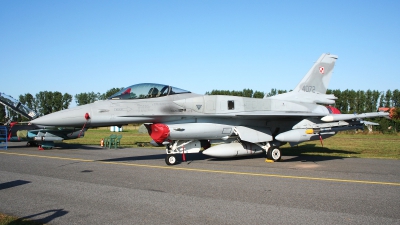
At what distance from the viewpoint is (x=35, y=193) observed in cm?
709

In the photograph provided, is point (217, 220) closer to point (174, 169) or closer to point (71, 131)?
point (174, 169)

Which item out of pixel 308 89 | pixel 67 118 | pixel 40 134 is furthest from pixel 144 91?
pixel 40 134

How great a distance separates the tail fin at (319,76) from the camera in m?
16.0

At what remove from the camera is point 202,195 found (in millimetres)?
6867

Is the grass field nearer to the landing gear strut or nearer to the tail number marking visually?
the tail number marking

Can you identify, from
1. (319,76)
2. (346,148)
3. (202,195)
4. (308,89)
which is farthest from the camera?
(346,148)

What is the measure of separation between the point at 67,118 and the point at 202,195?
5742 millimetres

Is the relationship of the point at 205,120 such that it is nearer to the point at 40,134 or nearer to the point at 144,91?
the point at 144,91

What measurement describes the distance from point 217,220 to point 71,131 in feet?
57.0

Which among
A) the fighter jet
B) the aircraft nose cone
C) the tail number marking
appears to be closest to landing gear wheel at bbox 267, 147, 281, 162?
the fighter jet

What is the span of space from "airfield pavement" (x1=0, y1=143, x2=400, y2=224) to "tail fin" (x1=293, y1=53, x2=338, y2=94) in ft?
19.9

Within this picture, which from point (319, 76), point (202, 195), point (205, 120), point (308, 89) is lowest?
point (202, 195)

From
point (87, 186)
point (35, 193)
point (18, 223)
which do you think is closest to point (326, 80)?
point (87, 186)

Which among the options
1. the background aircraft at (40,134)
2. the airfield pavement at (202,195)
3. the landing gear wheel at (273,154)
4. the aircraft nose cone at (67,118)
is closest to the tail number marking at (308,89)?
the landing gear wheel at (273,154)
